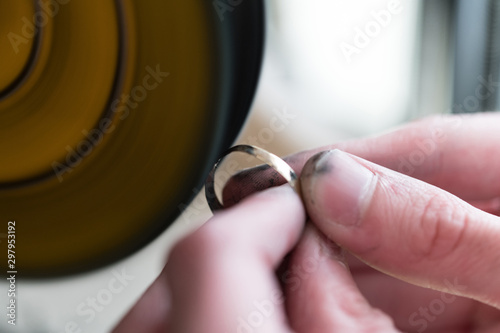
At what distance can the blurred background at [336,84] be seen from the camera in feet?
1.54

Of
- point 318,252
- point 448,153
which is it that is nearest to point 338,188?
point 318,252

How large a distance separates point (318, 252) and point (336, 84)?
0.80ft

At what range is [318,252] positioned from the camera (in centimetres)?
32

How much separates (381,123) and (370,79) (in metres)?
0.05

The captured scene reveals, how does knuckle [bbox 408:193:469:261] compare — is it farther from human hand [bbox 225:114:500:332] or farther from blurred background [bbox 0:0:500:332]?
blurred background [bbox 0:0:500:332]

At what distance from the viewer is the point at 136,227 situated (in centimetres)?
46

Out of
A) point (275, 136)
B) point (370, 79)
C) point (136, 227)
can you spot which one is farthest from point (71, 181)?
point (370, 79)

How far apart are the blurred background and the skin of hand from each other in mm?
119

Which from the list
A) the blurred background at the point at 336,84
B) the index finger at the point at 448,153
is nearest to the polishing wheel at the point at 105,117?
the blurred background at the point at 336,84

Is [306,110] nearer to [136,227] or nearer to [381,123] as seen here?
[381,123]

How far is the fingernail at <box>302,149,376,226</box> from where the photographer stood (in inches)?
12.5

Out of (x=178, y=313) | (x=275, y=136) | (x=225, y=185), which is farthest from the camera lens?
(x=275, y=136)

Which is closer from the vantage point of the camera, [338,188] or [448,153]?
[338,188]

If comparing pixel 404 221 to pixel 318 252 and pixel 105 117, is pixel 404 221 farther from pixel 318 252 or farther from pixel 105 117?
pixel 105 117
